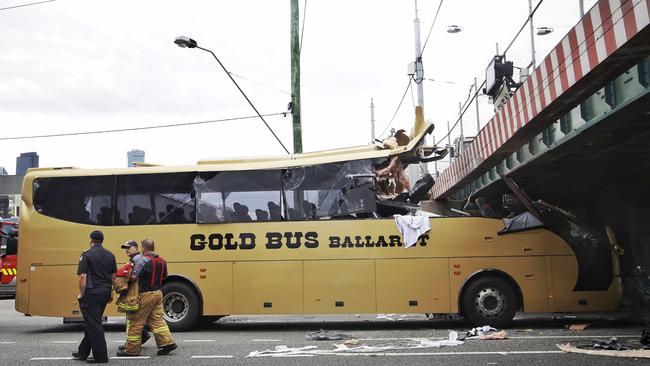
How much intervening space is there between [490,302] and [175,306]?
19.4 ft

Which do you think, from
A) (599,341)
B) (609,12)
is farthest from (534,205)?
(609,12)

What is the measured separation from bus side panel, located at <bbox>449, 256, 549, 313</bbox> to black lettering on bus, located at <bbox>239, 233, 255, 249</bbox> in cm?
374

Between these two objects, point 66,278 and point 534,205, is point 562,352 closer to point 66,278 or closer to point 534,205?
point 534,205

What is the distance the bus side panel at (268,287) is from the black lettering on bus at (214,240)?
48 cm

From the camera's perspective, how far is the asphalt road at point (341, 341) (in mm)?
8656

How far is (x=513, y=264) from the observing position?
12.3m

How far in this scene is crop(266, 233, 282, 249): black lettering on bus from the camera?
1263 cm

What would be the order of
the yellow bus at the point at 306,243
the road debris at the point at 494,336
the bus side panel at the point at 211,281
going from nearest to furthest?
the road debris at the point at 494,336 < the yellow bus at the point at 306,243 < the bus side panel at the point at 211,281

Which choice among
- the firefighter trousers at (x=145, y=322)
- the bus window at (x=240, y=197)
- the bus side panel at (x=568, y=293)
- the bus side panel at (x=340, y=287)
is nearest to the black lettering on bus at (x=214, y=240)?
the bus window at (x=240, y=197)

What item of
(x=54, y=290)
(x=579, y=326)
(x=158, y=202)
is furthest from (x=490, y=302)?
(x=54, y=290)

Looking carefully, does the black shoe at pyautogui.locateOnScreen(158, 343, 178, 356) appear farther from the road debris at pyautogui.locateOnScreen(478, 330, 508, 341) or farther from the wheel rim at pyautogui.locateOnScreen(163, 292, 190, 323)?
the road debris at pyautogui.locateOnScreen(478, 330, 508, 341)

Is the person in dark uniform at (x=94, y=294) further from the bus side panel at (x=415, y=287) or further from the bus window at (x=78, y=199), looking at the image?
the bus side panel at (x=415, y=287)

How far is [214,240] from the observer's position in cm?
1278

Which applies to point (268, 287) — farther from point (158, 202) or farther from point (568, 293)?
point (568, 293)
